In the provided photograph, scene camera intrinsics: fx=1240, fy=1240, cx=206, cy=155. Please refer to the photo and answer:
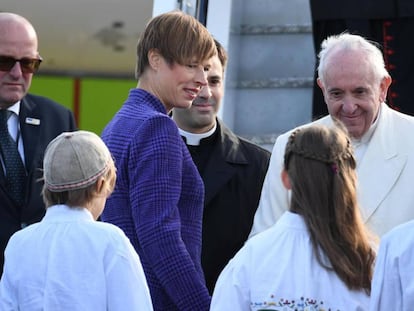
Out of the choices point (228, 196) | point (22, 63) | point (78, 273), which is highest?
point (22, 63)

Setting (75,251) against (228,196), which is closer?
(75,251)

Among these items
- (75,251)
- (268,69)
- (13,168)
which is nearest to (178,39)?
(75,251)

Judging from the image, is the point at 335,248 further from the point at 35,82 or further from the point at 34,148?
the point at 35,82

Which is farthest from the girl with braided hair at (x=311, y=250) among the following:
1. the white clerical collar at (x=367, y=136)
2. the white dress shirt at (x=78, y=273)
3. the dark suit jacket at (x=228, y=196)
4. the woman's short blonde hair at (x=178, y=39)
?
the dark suit jacket at (x=228, y=196)

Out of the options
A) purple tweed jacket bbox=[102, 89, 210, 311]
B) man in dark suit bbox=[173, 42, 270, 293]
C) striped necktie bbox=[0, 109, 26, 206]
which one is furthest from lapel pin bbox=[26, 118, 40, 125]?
purple tweed jacket bbox=[102, 89, 210, 311]

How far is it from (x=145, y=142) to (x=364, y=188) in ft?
3.62

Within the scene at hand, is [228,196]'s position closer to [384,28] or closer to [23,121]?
[23,121]

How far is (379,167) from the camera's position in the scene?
464 cm

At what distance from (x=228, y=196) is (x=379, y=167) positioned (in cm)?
66

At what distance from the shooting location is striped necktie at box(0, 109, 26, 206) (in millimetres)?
4934

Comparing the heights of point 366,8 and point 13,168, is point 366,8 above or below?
above

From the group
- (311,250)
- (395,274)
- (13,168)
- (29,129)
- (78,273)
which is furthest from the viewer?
(29,129)

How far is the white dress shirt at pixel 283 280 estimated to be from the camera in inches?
129

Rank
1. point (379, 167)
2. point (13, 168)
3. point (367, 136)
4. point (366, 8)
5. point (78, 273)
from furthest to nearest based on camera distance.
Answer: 1. point (366, 8)
2. point (13, 168)
3. point (367, 136)
4. point (379, 167)
5. point (78, 273)
